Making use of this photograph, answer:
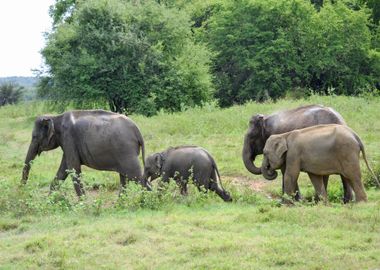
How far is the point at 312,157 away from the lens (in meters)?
10.1

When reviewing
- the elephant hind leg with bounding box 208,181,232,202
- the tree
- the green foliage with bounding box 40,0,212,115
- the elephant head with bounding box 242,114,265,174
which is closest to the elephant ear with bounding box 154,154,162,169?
the elephant hind leg with bounding box 208,181,232,202

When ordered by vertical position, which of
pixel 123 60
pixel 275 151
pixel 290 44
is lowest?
pixel 275 151

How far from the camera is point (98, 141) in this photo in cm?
1184

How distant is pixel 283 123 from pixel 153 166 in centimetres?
237

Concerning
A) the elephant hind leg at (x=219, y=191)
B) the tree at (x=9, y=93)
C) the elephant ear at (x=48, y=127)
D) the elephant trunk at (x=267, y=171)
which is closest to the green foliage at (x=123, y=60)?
the elephant ear at (x=48, y=127)

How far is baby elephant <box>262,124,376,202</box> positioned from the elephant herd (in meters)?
0.02

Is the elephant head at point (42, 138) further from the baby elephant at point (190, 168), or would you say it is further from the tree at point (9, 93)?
the tree at point (9, 93)

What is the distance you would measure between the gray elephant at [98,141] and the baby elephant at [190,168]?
437 mm

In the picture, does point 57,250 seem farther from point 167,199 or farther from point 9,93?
point 9,93

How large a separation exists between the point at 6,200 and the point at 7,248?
8.51 ft

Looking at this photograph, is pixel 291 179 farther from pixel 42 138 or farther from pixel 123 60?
pixel 123 60

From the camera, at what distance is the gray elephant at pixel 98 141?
11.8m

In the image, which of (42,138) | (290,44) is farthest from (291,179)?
(290,44)

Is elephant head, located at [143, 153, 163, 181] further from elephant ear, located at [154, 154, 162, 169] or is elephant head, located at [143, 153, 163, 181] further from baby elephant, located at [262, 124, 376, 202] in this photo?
baby elephant, located at [262, 124, 376, 202]
